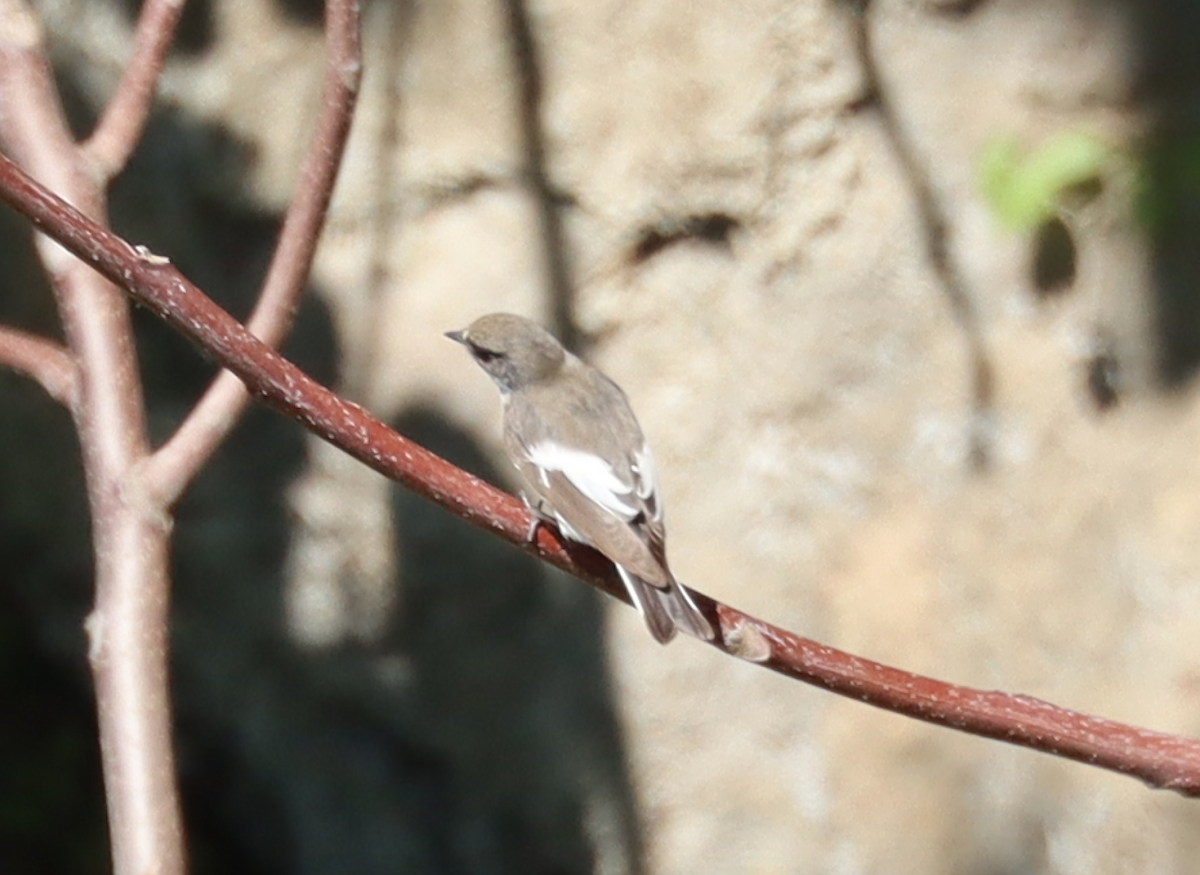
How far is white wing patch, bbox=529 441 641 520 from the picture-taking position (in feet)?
8.25

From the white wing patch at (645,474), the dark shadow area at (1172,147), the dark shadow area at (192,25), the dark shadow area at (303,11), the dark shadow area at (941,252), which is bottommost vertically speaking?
the white wing patch at (645,474)

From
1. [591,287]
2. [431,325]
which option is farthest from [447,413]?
[591,287]

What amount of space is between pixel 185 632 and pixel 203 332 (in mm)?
2497

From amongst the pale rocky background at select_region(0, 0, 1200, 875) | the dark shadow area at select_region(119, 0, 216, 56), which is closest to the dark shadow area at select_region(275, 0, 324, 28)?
the pale rocky background at select_region(0, 0, 1200, 875)

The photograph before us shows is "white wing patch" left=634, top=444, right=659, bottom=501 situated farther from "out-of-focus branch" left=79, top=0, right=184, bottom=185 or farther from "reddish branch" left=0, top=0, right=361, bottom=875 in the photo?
"out-of-focus branch" left=79, top=0, right=184, bottom=185

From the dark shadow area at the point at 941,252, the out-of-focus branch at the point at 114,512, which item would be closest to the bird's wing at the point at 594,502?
the out-of-focus branch at the point at 114,512

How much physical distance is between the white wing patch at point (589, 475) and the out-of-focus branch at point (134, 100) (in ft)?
3.13

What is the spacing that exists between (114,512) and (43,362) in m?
0.28

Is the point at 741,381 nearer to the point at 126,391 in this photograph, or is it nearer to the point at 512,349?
the point at 512,349

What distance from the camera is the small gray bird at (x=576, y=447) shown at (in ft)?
7.64

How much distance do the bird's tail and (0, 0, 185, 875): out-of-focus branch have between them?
71 cm

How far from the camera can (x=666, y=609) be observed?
6.78 feet

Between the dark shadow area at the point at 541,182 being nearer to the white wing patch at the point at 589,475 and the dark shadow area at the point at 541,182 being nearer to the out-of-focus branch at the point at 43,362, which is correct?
the white wing patch at the point at 589,475

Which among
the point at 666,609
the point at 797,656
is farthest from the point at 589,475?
the point at 797,656
